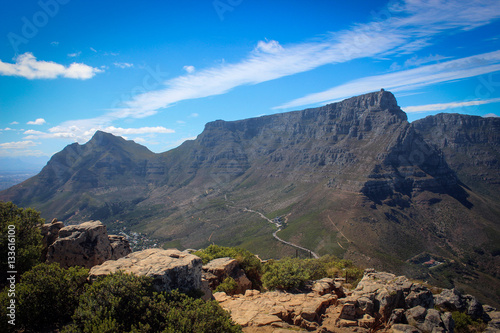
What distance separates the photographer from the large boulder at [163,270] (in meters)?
17.3

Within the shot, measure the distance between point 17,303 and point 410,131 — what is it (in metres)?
221

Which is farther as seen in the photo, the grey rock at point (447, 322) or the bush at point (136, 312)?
the grey rock at point (447, 322)

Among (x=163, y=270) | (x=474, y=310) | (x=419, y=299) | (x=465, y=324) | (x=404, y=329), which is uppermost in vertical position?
(x=163, y=270)

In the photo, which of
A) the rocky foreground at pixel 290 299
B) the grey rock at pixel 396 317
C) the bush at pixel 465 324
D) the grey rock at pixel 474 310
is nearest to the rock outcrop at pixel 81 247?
the rocky foreground at pixel 290 299

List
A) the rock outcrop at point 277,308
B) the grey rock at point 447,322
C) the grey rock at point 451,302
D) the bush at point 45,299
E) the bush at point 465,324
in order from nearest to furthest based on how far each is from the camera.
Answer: the bush at point 45,299 → the rock outcrop at point 277,308 → the grey rock at point 447,322 → the bush at point 465,324 → the grey rock at point 451,302

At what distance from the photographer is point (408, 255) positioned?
106m

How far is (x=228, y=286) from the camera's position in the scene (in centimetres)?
2831

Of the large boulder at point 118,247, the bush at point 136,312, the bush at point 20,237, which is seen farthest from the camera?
the large boulder at point 118,247

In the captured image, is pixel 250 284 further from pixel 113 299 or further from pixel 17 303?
pixel 17 303

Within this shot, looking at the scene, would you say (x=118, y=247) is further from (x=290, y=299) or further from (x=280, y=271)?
(x=290, y=299)

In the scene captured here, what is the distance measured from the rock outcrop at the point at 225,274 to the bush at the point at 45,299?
589 inches

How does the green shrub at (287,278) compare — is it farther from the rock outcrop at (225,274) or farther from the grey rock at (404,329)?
the grey rock at (404,329)

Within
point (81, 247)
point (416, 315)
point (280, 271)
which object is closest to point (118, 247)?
point (81, 247)

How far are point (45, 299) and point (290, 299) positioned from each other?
20.0 metres
